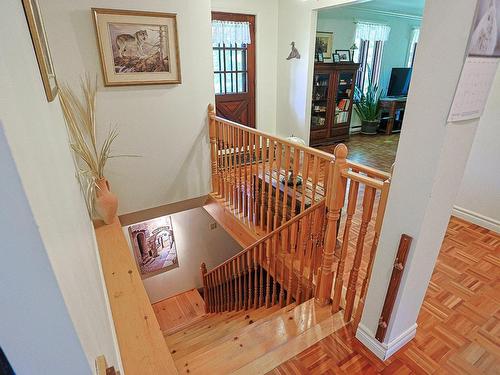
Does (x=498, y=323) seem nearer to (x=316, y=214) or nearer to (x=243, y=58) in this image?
(x=316, y=214)

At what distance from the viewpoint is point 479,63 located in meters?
0.98

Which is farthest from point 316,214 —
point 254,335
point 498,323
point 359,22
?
point 359,22

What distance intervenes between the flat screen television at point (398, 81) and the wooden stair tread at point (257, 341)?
20.6 ft

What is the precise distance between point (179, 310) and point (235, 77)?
12.6 feet

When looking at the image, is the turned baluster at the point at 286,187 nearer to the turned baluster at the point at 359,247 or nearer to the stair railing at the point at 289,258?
the stair railing at the point at 289,258

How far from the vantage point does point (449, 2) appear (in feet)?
3.00

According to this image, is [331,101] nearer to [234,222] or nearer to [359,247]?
[234,222]

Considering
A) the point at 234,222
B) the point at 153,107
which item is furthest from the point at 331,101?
the point at 153,107

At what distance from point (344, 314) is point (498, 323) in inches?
36.7

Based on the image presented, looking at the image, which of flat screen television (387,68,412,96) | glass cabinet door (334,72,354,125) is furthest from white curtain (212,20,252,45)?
flat screen television (387,68,412,96)

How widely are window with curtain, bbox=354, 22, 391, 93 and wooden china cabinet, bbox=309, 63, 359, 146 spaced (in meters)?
0.86

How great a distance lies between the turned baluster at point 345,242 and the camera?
1465 millimetres

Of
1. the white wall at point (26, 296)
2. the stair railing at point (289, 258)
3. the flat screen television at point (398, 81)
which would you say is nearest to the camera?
the white wall at point (26, 296)

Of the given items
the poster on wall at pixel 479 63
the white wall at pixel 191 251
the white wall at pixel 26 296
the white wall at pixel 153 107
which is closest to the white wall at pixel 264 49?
the white wall at pixel 153 107
